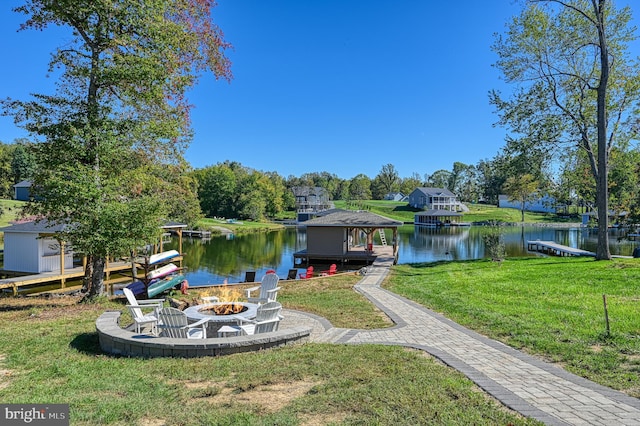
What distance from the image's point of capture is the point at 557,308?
8.64 m

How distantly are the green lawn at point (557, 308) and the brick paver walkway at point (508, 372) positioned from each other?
361 millimetres

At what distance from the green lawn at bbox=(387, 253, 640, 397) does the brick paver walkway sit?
0.36 m

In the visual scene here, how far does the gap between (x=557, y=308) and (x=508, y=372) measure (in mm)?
4696

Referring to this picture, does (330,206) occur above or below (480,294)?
above

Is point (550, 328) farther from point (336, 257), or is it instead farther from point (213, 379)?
point (336, 257)

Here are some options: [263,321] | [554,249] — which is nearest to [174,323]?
[263,321]

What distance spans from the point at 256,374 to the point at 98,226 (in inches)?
263

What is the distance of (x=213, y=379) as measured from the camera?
459 cm

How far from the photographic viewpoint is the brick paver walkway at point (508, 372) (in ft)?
12.3

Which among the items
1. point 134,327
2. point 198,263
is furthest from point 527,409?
point 198,263

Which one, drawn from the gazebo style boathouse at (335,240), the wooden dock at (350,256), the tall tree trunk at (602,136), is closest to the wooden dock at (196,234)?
the wooden dock at (350,256)

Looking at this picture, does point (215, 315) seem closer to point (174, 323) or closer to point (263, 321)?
point (263, 321)

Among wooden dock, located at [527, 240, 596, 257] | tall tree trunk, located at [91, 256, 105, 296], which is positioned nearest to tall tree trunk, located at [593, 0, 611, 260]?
wooden dock, located at [527, 240, 596, 257]

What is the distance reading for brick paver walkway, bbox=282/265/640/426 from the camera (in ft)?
12.3
